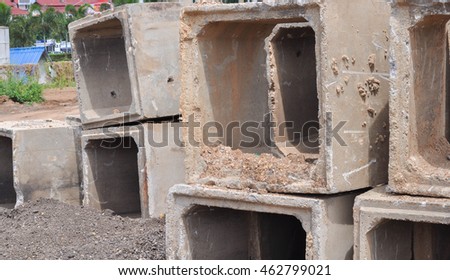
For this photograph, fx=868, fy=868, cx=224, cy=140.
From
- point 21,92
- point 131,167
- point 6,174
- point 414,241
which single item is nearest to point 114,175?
point 131,167

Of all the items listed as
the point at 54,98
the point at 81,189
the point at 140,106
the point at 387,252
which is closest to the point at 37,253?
the point at 140,106

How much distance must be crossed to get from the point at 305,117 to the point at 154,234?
1346 mm

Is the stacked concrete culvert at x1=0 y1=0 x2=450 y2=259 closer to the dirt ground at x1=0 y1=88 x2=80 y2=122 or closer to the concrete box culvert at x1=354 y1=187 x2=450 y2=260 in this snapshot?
the concrete box culvert at x1=354 y1=187 x2=450 y2=260

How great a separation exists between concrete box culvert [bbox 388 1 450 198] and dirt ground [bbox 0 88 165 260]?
74.8 inches

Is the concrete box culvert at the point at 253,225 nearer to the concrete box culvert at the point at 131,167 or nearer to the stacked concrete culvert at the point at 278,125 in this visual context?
the stacked concrete culvert at the point at 278,125

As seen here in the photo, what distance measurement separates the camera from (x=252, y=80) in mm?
5758

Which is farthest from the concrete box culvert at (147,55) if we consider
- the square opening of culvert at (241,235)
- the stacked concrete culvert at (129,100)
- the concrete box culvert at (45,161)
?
the square opening of culvert at (241,235)

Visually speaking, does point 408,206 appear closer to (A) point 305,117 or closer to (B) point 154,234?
(A) point 305,117

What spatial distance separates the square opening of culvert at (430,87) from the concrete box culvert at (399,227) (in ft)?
1.11

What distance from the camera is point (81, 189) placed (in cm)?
793

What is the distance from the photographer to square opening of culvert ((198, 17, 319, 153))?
5.31 m

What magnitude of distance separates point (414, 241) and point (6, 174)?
5.14 m

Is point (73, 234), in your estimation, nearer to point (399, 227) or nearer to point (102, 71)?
point (102, 71)

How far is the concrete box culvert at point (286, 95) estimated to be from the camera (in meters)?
4.52
